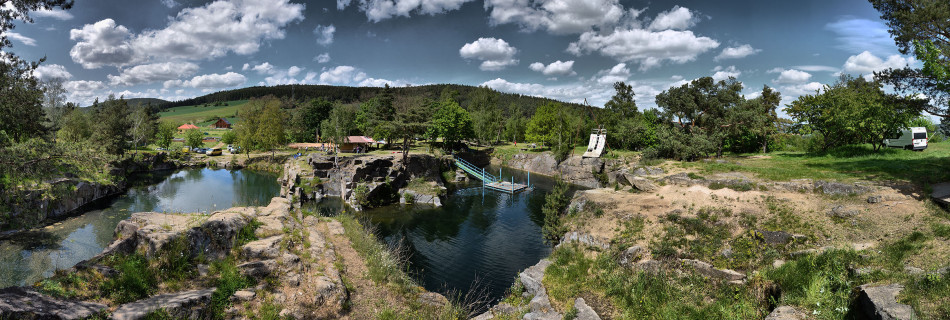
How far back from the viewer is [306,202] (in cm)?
3391

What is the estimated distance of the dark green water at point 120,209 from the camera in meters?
16.4

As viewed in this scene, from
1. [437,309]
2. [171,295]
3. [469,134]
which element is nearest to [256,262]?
[171,295]

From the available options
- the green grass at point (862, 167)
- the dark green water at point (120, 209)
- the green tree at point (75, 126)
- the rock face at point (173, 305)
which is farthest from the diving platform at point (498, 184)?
the green tree at point (75, 126)

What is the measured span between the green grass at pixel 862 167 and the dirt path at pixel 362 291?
58.2 ft

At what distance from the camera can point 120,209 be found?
1130 inches

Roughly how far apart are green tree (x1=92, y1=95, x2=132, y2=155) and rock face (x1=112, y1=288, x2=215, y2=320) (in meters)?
49.6

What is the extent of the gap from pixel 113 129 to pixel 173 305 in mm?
56819

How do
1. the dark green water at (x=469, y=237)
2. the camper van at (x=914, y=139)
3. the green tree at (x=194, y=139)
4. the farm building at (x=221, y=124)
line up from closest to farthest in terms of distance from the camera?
the dark green water at (x=469, y=237)
the camper van at (x=914, y=139)
the green tree at (x=194, y=139)
the farm building at (x=221, y=124)

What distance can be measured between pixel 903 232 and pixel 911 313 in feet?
21.9

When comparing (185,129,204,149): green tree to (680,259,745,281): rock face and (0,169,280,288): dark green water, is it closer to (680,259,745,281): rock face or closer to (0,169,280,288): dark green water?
A: (0,169,280,288): dark green water

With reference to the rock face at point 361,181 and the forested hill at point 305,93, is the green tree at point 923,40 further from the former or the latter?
the forested hill at point 305,93

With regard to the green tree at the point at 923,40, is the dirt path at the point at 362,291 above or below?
below

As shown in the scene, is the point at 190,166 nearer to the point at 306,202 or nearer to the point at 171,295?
the point at 306,202

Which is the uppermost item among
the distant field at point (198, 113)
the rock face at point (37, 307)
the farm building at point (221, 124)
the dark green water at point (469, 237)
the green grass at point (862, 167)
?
the distant field at point (198, 113)
